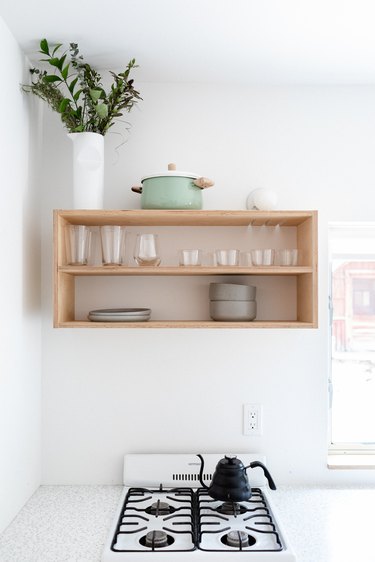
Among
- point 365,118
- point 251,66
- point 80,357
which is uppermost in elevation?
point 251,66

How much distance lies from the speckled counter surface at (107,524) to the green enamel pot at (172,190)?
1061 mm

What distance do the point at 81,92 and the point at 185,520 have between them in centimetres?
151

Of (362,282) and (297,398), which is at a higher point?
(362,282)

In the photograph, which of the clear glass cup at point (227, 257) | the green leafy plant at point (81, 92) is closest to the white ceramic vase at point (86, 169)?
the green leafy plant at point (81, 92)

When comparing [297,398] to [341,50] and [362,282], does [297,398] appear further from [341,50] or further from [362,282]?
[341,50]

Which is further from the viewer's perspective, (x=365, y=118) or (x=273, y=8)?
(x=365, y=118)

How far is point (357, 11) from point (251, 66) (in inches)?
18.3

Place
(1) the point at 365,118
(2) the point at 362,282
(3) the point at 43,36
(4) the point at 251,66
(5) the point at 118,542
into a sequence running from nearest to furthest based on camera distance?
(5) the point at 118,542, (3) the point at 43,36, (4) the point at 251,66, (1) the point at 365,118, (2) the point at 362,282

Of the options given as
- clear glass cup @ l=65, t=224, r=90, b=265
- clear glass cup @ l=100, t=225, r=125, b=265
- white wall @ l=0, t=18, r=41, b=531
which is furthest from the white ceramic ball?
white wall @ l=0, t=18, r=41, b=531

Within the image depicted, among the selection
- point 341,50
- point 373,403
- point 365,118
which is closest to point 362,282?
point 373,403

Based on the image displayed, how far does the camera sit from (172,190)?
6.35ft

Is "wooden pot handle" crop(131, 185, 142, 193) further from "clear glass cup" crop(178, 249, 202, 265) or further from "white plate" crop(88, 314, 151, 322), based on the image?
"white plate" crop(88, 314, 151, 322)

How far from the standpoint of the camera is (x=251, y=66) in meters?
2.04

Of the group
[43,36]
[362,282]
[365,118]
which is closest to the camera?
[43,36]
